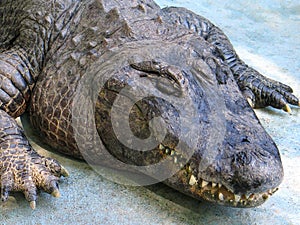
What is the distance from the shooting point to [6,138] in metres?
3.44

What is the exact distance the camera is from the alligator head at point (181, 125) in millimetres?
2830

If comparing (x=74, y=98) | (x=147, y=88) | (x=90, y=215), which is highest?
(x=147, y=88)

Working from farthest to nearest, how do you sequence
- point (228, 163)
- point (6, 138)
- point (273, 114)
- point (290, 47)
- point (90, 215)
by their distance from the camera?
point (290, 47)
point (273, 114)
point (6, 138)
point (90, 215)
point (228, 163)

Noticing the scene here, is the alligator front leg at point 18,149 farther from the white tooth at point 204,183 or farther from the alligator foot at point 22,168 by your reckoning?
the white tooth at point 204,183

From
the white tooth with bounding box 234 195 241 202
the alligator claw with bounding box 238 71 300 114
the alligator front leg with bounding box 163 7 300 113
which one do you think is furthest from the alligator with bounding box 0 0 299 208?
the alligator claw with bounding box 238 71 300 114

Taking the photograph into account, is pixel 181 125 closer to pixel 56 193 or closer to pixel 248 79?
pixel 56 193

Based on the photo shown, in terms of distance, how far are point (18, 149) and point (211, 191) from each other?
127cm

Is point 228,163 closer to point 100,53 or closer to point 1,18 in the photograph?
point 100,53

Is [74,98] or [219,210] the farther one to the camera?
[74,98]

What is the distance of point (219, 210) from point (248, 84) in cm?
171

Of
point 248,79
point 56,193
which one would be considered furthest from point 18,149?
point 248,79

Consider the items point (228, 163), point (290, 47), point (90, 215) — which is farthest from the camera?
point (290, 47)

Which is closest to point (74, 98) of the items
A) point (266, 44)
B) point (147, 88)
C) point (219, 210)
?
point (147, 88)

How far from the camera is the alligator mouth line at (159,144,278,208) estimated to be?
284 cm
